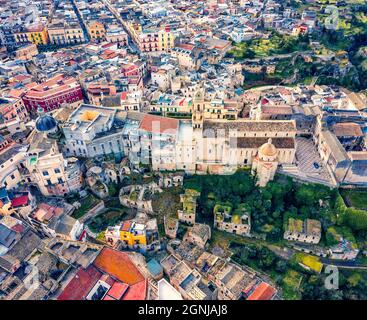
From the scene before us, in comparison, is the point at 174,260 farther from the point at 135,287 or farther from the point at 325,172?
the point at 325,172

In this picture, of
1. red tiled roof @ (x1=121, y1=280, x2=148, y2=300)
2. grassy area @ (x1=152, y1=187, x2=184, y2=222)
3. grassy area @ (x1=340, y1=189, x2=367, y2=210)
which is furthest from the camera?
grassy area @ (x1=340, y1=189, x2=367, y2=210)

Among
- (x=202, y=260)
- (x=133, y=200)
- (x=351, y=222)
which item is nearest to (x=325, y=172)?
(x=351, y=222)

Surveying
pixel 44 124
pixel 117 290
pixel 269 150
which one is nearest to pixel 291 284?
pixel 269 150

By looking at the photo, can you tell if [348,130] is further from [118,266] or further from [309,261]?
[118,266]

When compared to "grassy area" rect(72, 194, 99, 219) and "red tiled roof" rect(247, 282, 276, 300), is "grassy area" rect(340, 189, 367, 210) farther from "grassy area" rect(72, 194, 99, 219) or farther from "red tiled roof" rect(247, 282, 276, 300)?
"grassy area" rect(72, 194, 99, 219)

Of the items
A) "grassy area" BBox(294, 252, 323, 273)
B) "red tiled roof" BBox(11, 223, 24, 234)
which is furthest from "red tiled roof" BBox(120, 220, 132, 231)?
"grassy area" BBox(294, 252, 323, 273)

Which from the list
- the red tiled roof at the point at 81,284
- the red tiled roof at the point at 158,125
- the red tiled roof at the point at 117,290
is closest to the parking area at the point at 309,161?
the red tiled roof at the point at 158,125
